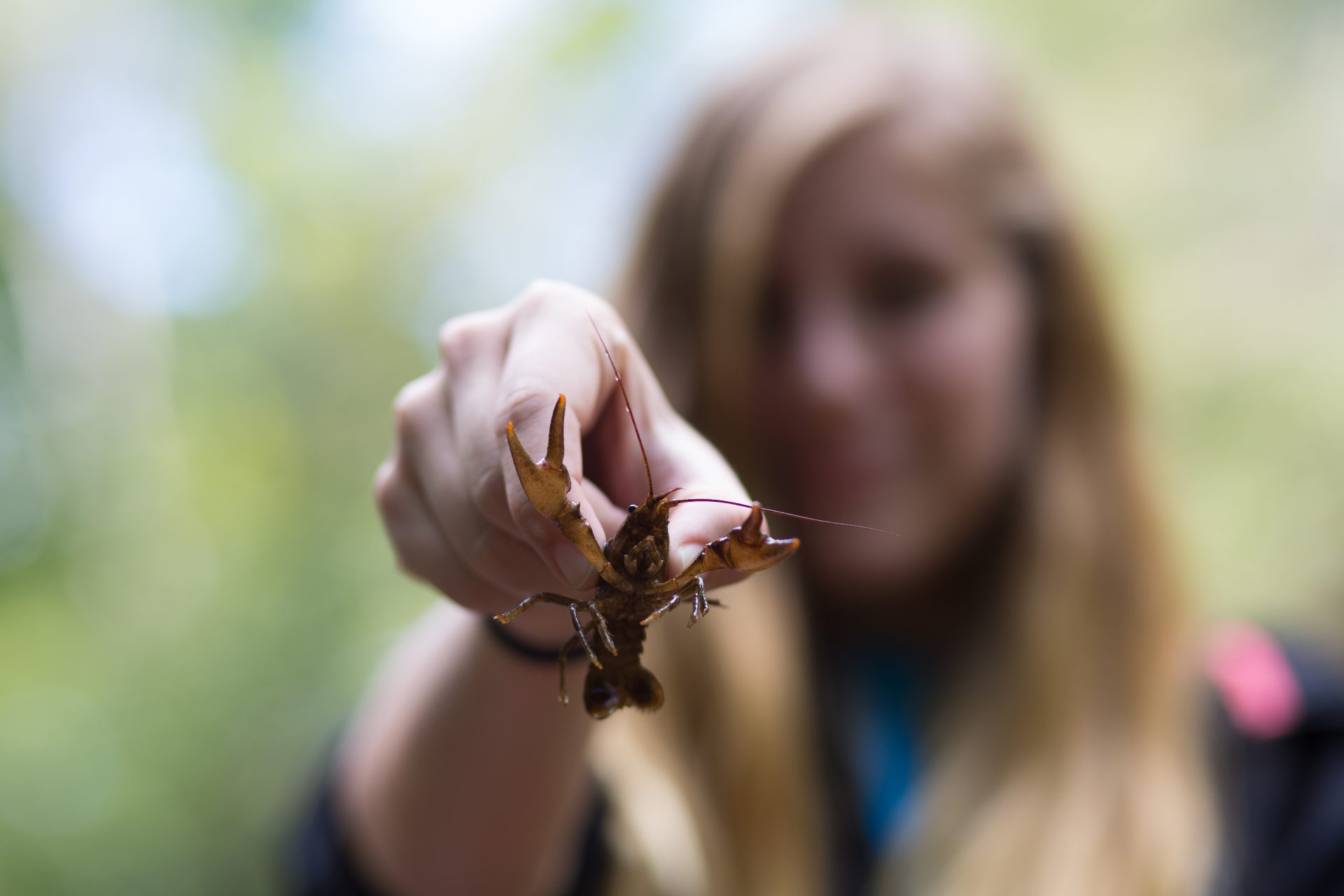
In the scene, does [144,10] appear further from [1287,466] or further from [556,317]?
[1287,466]

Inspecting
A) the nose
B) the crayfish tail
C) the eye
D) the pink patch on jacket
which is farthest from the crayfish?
the pink patch on jacket

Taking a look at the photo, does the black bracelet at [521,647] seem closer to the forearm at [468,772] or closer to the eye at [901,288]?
the forearm at [468,772]

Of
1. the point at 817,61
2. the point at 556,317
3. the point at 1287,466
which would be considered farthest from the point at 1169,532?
the point at 1287,466

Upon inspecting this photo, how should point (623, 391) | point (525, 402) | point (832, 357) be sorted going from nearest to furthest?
1. point (525, 402)
2. point (623, 391)
3. point (832, 357)

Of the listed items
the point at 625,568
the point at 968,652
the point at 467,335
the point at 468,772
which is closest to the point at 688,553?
the point at 625,568

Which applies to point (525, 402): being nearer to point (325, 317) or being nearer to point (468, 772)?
point (468, 772)

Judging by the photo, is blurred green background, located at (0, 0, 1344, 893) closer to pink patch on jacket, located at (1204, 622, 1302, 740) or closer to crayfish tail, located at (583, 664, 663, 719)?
pink patch on jacket, located at (1204, 622, 1302, 740)

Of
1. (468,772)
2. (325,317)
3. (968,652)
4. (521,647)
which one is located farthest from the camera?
(325,317)
